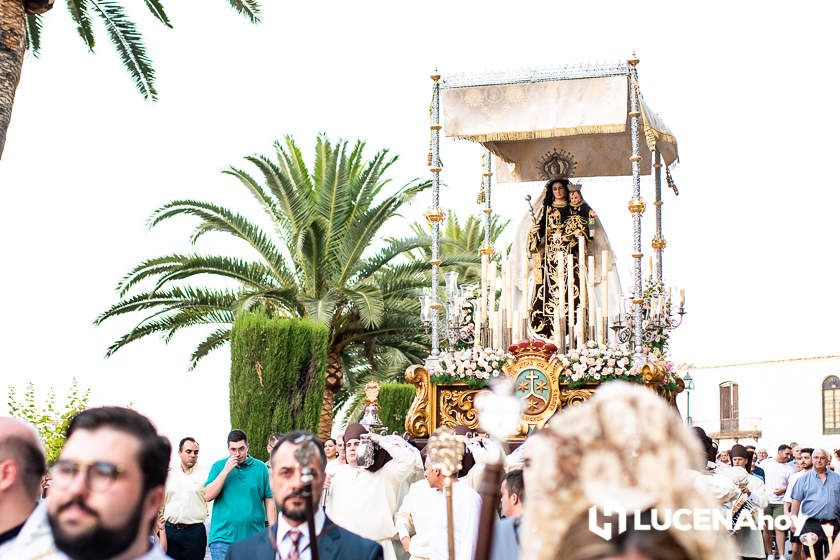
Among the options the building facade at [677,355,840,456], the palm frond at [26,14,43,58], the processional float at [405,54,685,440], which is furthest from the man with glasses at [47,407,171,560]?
the building facade at [677,355,840,456]

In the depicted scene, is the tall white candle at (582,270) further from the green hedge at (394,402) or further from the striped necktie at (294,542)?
the green hedge at (394,402)

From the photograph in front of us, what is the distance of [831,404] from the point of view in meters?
55.8

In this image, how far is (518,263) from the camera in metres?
18.9

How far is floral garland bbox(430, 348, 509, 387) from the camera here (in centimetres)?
1683

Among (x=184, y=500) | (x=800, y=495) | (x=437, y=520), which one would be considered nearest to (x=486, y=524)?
(x=437, y=520)

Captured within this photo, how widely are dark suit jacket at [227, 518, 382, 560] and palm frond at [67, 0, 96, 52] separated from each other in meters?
14.1

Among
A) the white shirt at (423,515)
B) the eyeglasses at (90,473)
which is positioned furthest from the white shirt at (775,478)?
the eyeglasses at (90,473)

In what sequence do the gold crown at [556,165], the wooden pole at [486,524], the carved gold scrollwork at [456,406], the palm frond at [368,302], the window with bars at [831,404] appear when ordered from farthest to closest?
the window with bars at [831,404], the palm frond at [368,302], the gold crown at [556,165], the carved gold scrollwork at [456,406], the wooden pole at [486,524]

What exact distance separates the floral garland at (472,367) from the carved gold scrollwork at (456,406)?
0.15 m

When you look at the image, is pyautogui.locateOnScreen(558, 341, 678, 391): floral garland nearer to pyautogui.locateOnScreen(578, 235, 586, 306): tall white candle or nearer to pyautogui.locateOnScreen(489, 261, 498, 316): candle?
pyautogui.locateOnScreen(489, 261, 498, 316): candle

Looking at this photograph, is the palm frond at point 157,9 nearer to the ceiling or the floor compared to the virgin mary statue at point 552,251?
nearer to the ceiling

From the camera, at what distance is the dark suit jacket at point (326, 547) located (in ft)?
15.8

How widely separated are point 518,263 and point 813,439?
1626 inches

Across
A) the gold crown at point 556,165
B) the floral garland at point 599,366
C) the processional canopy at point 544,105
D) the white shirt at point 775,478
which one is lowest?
the white shirt at point 775,478
